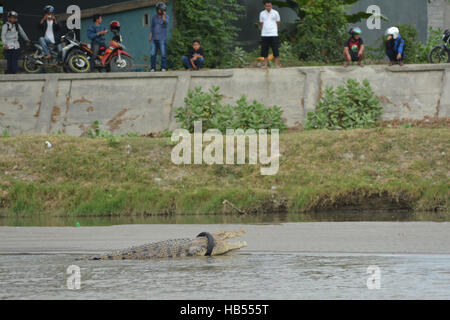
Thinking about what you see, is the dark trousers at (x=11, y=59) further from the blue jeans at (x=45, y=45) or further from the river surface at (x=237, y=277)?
the river surface at (x=237, y=277)

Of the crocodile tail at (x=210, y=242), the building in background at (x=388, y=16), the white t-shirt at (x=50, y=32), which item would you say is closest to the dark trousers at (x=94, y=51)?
the white t-shirt at (x=50, y=32)

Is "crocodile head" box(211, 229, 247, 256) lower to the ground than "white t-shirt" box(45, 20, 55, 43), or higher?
lower

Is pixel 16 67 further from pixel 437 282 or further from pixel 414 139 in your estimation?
pixel 437 282

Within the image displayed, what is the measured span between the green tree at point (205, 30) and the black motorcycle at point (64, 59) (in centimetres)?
267

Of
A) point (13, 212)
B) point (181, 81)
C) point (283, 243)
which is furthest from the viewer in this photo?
point (181, 81)

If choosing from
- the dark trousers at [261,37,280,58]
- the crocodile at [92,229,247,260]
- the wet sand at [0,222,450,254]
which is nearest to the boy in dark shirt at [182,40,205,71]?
the dark trousers at [261,37,280,58]

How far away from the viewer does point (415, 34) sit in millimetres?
23078

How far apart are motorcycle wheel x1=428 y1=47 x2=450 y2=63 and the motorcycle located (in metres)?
7.42

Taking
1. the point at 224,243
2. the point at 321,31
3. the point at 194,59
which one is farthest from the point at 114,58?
the point at 224,243

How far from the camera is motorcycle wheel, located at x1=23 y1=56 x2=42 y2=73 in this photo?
2014 cm

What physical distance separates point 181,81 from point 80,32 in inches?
209

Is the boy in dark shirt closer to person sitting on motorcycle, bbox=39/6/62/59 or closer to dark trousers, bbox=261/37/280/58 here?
dark trousers, bbox=261/37/280/58
